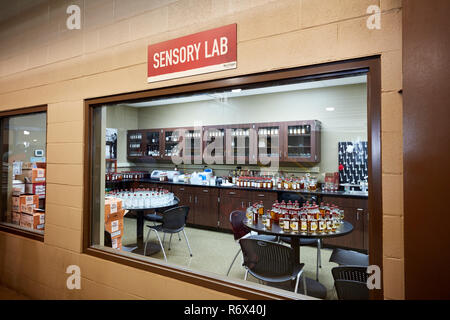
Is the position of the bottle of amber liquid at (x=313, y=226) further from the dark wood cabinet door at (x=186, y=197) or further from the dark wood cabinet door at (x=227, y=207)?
the dark wood cabinet door at (x=186, y=197)

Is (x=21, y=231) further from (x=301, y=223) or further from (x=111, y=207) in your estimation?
(x=301, y=223)

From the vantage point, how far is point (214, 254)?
3750 mm

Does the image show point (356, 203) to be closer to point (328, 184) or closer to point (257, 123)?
point (328, 184)

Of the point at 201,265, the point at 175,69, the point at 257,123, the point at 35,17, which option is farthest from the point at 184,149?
the point at 175,69

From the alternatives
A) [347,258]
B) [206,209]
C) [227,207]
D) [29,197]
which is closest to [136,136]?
[206,209]

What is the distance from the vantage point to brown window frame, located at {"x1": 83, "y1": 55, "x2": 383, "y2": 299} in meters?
1.19

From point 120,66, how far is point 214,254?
2.89 meters

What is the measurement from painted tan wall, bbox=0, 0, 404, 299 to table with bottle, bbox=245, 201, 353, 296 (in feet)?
3.95

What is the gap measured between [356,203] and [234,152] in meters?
2.72

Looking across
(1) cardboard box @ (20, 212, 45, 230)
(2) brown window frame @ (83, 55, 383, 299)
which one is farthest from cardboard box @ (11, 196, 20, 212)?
(2) brown window frame @ (83, 55, 383, 299)

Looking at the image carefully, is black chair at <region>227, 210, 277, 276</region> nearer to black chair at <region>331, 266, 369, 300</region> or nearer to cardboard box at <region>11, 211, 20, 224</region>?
black chair at <region>331, 266, 369, 300</region>

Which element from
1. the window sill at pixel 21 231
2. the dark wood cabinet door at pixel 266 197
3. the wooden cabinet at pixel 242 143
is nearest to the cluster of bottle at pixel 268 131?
the wooden cabinet at pixel 242 143

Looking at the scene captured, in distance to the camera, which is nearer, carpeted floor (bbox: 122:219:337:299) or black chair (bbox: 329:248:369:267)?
black chair (bbox: 329:248:369:267)
